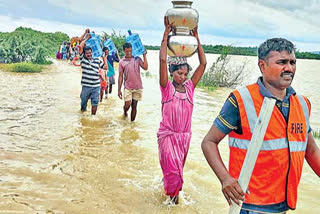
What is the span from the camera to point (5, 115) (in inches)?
355

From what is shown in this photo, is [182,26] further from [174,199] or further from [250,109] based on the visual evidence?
[174,199]

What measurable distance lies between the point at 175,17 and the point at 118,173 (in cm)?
257

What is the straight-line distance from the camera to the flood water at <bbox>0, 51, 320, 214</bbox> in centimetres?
443

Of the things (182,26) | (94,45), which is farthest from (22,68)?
(182,26)

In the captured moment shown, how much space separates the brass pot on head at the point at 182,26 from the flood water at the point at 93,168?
1.82m

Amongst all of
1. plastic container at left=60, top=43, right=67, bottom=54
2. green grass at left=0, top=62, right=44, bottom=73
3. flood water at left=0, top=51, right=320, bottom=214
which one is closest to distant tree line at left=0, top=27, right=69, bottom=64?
green grass at left=0, top=62, right=44, bottom=73

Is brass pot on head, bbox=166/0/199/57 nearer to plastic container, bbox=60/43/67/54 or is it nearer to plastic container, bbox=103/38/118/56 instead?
plastic container, bbox=103/38/118/56

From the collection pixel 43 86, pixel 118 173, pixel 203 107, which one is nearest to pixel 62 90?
pixel 43 86

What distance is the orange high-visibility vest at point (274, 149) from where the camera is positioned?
7.18 ft

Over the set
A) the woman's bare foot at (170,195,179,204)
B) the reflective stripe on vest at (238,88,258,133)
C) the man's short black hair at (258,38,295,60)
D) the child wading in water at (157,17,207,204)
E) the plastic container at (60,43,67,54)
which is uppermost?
the plastic container at (60,43,67,54)

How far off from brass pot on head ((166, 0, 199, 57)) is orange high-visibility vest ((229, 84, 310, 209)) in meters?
1.56

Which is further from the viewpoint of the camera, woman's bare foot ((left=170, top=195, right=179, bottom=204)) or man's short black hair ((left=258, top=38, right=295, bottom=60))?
woman's bare foot ((left=170, top=195, right=179, bottom=204))

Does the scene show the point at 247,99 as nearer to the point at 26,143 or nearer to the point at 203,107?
the point at 26,143

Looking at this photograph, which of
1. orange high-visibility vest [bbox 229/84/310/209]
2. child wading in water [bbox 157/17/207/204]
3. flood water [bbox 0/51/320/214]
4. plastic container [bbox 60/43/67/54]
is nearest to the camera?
orange high-visibility vest [bbox 229/84/310/209]
